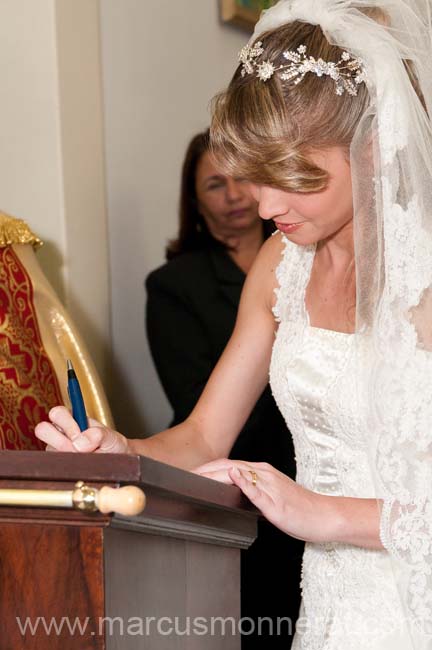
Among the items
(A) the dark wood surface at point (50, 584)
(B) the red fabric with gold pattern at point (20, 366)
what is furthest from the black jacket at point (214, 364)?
(A) the dark wood surface at point (50, 584)

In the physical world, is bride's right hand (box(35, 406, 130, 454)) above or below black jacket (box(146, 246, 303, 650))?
above

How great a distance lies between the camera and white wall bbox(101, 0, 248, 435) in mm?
3779

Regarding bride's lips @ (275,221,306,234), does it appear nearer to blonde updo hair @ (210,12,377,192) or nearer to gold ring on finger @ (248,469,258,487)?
blonde updo hair @ (210,12,377,192)

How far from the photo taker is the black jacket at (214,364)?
362 centimetres

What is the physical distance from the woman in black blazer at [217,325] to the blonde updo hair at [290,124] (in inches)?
64.0

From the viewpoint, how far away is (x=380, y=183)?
1.79m

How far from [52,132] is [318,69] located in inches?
57.6

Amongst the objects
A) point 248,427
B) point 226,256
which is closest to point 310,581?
point 248,427

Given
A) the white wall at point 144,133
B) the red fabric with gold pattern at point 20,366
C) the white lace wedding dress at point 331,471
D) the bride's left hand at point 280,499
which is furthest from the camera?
the white wall at point 144,133

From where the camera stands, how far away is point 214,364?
375 cm

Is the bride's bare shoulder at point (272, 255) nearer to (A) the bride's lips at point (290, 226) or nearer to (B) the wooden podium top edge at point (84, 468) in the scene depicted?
(A) the bride's lips at point (290, 226)

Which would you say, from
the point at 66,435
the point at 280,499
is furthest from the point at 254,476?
the point at 66,435

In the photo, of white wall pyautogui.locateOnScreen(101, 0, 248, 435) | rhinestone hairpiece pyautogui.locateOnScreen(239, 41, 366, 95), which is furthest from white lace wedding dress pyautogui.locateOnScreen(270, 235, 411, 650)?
white wall pyautogui.locateOnScreen(101, 0, 248, 435)

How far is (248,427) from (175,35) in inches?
62.3
